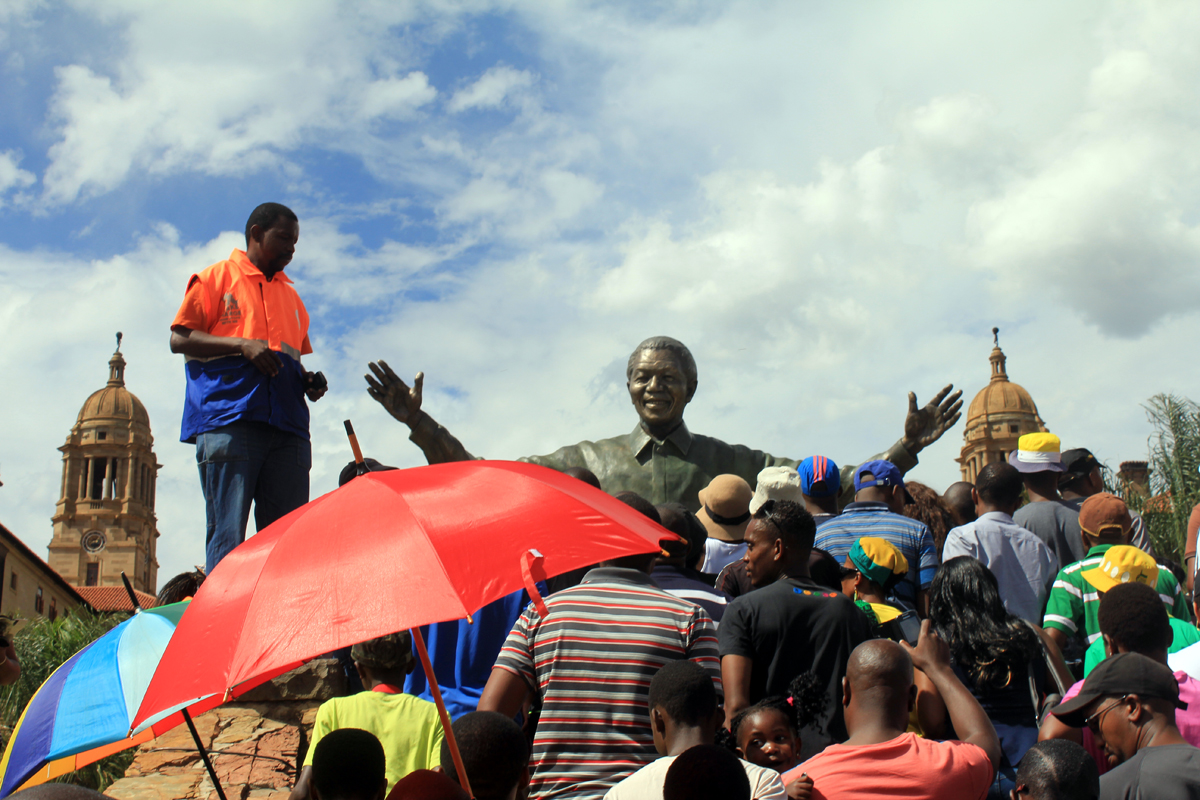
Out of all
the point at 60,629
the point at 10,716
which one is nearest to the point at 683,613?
the point at 10,716

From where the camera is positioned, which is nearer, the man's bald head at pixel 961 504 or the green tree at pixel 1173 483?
the man's bald head at pixel 961 504

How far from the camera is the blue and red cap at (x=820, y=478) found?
5.62 meters

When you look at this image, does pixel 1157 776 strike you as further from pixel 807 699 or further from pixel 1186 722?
pixel 807 699

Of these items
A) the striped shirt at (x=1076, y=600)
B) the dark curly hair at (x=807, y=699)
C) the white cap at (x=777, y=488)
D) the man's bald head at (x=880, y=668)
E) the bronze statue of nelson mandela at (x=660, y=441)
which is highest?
the bronze statue of nelson mandela at (x=660, y=441)

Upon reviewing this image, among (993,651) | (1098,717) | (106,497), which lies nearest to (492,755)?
(1098,717)

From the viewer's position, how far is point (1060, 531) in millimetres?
5746

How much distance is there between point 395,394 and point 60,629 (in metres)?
7.32

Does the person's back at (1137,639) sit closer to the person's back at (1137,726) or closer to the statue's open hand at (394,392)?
the person's back at (1137,726)

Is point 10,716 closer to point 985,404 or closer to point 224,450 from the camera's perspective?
point 224,450

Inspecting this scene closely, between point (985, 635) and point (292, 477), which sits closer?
point (985, 635)

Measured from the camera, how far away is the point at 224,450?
5.73 metres

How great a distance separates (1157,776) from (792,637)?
42.7 inches

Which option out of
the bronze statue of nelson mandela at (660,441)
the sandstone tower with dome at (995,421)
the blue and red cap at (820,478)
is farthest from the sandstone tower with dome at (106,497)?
the blue and red cap at (820,478)

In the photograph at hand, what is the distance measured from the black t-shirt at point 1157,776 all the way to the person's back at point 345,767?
1.87 metres
